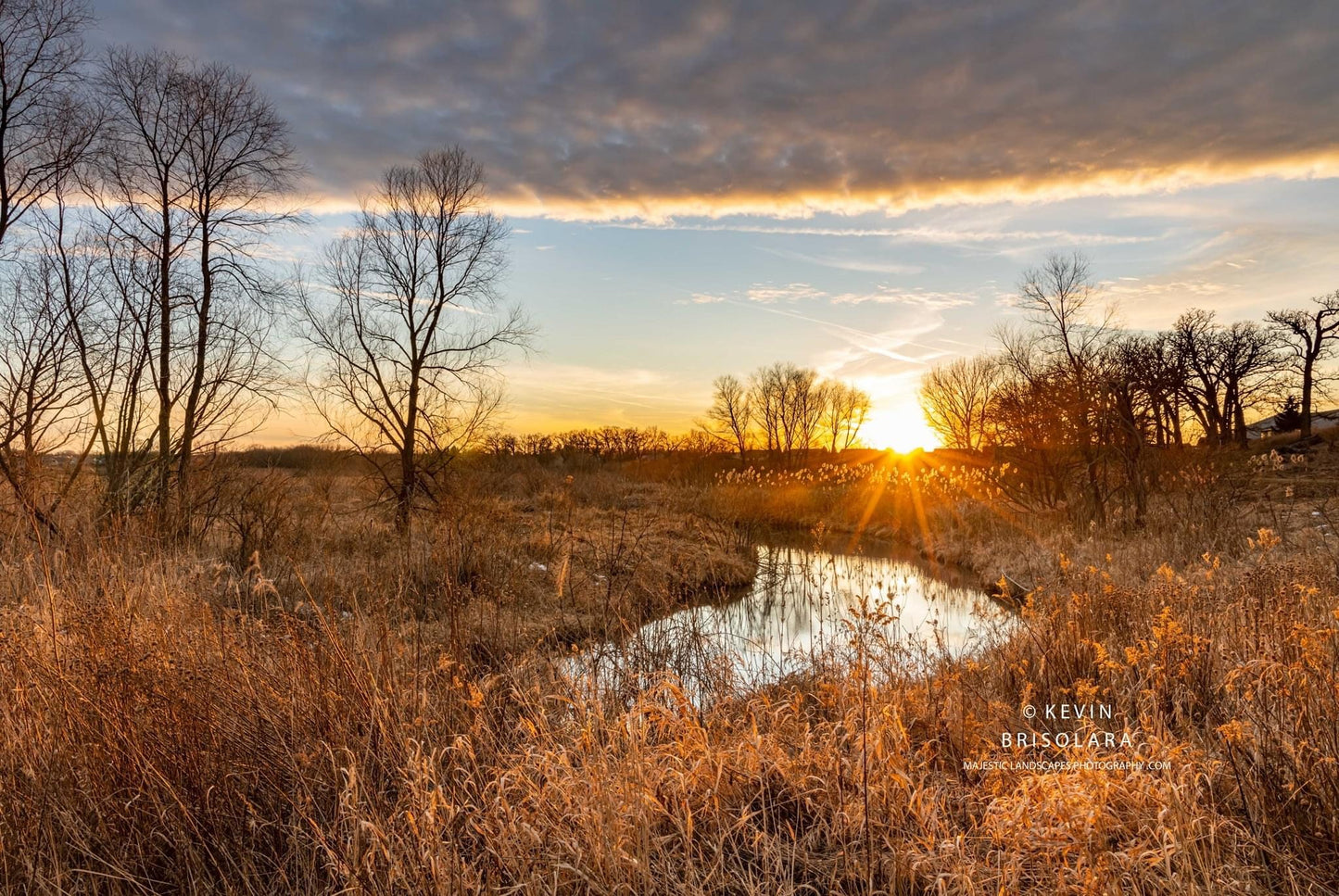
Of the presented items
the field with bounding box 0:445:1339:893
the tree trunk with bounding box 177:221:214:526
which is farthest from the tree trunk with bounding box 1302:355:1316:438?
the tree trunk with bounding box 177:221:214:526

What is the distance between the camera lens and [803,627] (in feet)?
31.0

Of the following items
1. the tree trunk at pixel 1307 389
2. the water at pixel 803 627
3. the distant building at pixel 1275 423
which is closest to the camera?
the water at pixel 803 627

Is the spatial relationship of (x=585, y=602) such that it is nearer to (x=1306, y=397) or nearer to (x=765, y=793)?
(x=765, y=793)

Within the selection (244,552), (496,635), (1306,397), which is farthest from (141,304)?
(1306,397)

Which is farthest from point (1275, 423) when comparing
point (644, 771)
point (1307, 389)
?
point (644, 771)

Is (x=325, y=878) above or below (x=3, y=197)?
below

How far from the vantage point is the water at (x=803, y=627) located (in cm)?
529

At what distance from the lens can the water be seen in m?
5.29

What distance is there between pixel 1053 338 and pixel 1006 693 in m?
→ 23.4

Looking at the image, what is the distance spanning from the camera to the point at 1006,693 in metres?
5.25

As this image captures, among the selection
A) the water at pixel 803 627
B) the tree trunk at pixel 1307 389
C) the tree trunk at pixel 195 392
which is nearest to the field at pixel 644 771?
the water at pixel 803 627

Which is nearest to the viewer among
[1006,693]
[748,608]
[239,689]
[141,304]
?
[239,689]

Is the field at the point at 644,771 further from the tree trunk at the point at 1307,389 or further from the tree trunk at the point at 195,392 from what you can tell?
the tree trunk at the point at 1307,389

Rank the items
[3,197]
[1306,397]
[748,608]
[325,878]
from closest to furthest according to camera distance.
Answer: [325,878]
[3,197]
[748,608]
[1306,397]
